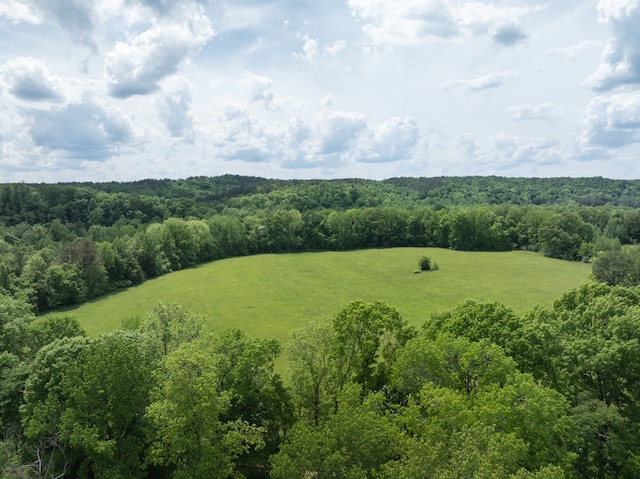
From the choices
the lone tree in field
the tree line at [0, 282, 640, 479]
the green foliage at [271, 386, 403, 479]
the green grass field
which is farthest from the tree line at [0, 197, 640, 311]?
the green foliage at [271, 386, 403, 479]

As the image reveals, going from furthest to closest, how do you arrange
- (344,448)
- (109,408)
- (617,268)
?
(617,268), (109,408), (344,448)

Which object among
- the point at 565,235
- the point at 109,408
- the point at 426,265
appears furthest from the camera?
the point at 565,235

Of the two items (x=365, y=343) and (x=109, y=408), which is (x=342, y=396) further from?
(x=109, y=408)

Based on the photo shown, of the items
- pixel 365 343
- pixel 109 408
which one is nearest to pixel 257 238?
pixel 365 343

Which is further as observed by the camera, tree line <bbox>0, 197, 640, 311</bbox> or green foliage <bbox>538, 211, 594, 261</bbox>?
green foliage <bbox>538, 211, 594, 261</bbox>

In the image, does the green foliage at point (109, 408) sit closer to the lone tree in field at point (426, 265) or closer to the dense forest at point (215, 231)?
the dense forest at point (215, 231)

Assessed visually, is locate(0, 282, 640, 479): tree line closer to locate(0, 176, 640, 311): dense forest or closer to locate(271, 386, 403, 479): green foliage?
locate(271, 386, 403, 479): green foliage

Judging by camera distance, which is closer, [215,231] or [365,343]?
[365,343]
